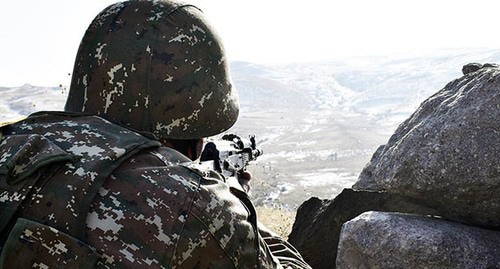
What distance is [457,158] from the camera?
3.79m

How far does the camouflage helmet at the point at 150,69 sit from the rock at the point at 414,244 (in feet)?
4.93

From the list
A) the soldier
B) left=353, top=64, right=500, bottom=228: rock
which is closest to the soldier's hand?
left=353, top=64, right=500, bottom=228: rock

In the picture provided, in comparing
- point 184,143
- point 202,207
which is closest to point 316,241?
point 184,143

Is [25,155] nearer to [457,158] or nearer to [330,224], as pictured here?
[457,158]

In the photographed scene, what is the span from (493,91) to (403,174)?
730 millimetres

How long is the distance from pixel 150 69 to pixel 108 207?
92cm

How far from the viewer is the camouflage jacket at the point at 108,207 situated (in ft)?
6.48

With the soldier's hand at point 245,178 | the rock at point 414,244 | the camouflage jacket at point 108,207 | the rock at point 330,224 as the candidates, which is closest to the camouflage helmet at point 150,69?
the camouflage jacket at point 108,207

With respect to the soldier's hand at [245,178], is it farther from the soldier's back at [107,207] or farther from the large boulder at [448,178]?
the soldier's back at [107,207]

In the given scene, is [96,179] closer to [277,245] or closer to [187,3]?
[187,3]

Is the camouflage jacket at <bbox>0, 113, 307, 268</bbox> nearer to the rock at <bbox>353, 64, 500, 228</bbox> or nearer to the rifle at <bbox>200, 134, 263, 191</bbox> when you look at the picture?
the rifle at <bbox>200, 134, 263, 191</bbox>

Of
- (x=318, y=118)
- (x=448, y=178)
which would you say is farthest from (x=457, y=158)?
(x=318, y=118)

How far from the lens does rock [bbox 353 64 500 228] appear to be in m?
3.73

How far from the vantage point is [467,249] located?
380 cm
